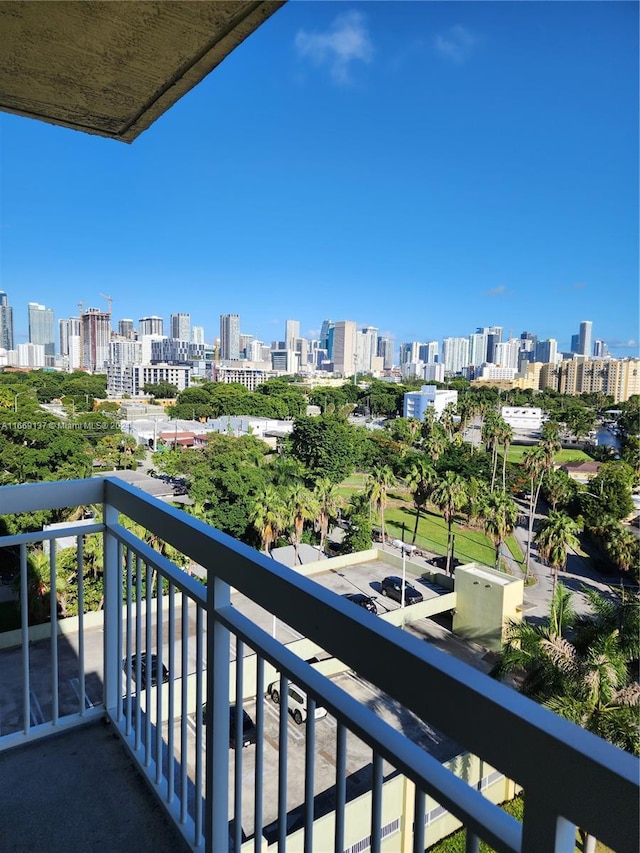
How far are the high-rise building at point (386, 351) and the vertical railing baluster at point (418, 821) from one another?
6723 centimetres

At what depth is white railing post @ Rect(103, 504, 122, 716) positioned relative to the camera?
1468 millimetres

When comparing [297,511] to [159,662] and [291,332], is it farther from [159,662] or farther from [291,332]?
[291,332]

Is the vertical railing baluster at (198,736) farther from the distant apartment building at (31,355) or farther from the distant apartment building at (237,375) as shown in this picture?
the distant apartment building at (237,375)

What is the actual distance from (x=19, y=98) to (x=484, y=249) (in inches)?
2567

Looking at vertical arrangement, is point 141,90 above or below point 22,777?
above

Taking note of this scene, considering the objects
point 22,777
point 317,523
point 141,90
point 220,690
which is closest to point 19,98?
point 141,90

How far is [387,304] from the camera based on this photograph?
2719 inches

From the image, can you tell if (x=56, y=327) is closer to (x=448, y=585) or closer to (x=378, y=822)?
(x=448, y=585)

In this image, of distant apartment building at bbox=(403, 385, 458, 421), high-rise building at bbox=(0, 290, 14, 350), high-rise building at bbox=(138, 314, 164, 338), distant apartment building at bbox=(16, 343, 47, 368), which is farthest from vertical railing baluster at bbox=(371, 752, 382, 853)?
high-rise building at bbox=(138, 314, 164, 338)

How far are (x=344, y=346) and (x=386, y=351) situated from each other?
21.1 ft

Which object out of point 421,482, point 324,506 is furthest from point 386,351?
point 324,506

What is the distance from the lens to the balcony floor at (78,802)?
3.67 feet

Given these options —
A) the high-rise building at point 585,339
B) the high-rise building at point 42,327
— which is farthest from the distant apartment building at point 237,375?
the high-rise building at point 585,339

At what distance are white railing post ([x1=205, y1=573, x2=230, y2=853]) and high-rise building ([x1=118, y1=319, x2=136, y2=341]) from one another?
40.3 metres
